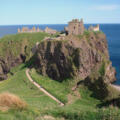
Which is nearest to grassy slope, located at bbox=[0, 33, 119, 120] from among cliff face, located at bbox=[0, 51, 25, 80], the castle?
cliff face, located at bbox=[0, 51, 25, 80]

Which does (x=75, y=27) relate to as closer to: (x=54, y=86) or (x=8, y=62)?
(x=54, y=86)

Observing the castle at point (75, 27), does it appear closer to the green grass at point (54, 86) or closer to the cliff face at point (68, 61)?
the cliff face at point (68, 61)

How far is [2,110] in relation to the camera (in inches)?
515

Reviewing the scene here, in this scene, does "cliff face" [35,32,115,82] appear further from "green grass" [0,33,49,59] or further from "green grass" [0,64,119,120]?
"green grass" [0,33,49,59]

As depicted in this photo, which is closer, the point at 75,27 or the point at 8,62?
the point at 75,27

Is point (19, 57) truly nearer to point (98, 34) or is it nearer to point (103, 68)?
point (98, 34)

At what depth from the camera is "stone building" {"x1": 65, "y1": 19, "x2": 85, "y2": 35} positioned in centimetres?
5797

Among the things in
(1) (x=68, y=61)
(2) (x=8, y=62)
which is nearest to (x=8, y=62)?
(2) (x=8, y=62)

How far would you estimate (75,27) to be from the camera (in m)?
58.2

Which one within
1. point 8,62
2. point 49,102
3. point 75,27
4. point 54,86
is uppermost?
point 75,27

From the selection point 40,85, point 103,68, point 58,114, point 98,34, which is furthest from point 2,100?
point 98,34

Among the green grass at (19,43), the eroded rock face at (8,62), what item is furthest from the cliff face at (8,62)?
the green grass at (19,43)

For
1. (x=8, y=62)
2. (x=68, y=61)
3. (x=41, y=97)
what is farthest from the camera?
(x=8, y=62)

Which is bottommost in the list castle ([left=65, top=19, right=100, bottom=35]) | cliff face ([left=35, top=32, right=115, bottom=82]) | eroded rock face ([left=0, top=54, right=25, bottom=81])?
eroded rock face ([left=0, top=54, right=25, bottom=81])
